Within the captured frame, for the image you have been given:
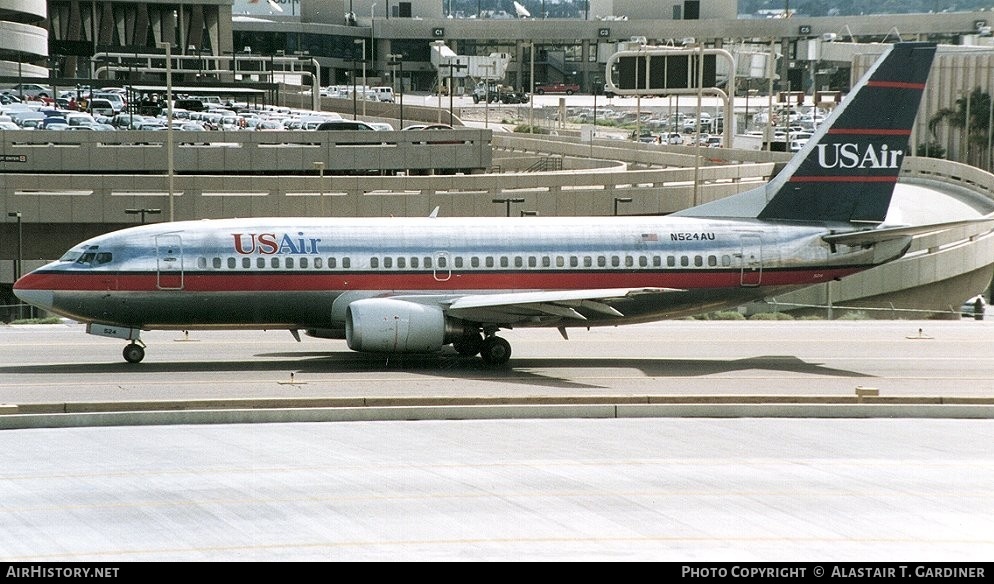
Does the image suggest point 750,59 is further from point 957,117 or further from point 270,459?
point 270,459

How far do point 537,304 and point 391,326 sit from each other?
3.47 m

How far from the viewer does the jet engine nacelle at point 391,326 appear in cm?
2978

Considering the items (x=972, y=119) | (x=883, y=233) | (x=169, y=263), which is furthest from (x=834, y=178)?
(x=972, y=119)

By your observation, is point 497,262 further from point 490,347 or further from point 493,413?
point 493,413

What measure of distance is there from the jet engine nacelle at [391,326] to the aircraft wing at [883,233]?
10.5 m

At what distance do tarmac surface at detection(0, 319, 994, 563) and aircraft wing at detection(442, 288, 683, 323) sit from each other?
4.54 ft

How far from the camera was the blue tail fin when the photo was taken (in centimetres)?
3309

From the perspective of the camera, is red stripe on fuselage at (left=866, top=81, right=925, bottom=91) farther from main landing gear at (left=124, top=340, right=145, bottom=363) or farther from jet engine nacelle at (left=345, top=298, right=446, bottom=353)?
main landing gear at (left=124, top=340, right=145, bottom=363)

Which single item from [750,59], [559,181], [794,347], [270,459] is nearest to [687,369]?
[794,347]

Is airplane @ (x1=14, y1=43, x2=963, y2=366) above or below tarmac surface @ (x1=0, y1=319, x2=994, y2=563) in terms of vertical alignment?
above

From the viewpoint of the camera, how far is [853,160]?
110ft

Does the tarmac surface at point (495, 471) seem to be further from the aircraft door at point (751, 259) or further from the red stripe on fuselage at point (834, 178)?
the red stripe on fuselage at point (834, 178)

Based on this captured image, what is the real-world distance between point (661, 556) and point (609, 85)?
63854 millimetres

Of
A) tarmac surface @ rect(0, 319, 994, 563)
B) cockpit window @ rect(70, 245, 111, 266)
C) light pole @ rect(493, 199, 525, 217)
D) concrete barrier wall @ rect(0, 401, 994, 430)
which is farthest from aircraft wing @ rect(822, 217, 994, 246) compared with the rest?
light pole @ rect(493, 199, 525, 217)
